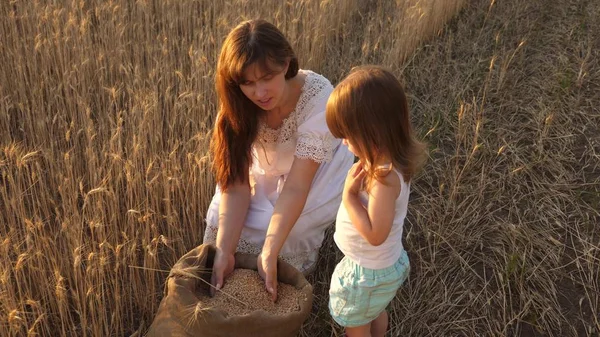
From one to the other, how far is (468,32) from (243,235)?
120 inches

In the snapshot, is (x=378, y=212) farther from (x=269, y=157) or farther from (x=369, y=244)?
(x=269, y=157)

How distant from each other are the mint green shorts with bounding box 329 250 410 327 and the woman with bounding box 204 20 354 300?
0.74ft

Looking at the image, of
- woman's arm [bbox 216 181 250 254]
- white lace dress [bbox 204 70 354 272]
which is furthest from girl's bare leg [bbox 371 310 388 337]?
woman's arm [bbox 216 181 250 254]

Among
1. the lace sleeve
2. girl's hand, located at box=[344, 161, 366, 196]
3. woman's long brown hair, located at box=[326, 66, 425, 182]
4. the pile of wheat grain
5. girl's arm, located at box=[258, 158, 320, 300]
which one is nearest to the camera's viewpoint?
woman's long brown hair, located at box=[326, 66, 425, 182]

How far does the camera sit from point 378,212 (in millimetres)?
1553

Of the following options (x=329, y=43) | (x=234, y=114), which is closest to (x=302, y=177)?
(x=234, y=114)

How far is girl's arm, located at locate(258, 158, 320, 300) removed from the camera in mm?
1931

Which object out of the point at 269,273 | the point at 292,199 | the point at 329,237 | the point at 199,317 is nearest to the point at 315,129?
the point at 292,199

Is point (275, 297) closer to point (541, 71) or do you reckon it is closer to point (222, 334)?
point (222, 334)

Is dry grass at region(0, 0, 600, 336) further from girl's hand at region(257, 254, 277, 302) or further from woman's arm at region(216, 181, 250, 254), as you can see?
girl's hand at region(257, 254, 277, 302)

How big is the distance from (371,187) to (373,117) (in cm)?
19

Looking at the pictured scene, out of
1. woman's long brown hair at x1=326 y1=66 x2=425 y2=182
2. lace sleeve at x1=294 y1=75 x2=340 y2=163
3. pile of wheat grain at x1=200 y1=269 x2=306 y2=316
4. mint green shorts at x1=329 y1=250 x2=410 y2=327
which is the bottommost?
pile of wheat grain at x1=200 y1=269 x2=306 y2=316

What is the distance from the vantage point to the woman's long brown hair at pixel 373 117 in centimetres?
149

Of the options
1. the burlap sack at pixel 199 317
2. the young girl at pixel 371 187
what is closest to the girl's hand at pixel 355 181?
the young girl at pixel 371 187
